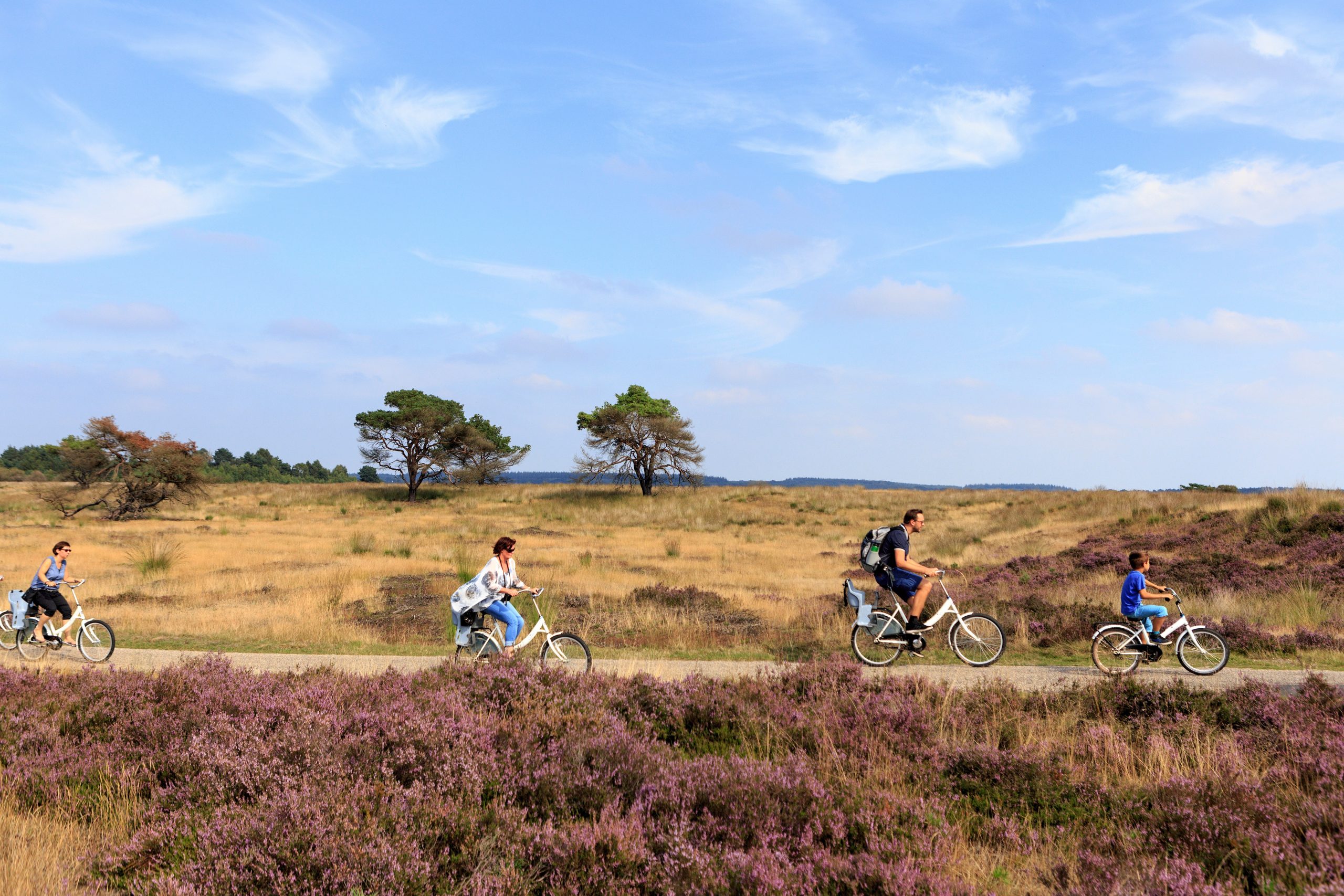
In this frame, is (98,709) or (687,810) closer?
(687,810)

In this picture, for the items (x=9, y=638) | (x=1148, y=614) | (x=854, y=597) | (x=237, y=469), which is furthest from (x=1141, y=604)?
(x=237, y=469)

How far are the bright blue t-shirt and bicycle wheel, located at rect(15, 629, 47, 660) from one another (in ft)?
56.5

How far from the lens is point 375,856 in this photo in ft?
13.4

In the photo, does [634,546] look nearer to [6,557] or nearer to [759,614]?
[759,614]

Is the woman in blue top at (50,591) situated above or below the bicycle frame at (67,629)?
above

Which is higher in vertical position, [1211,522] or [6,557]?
[1211,522]

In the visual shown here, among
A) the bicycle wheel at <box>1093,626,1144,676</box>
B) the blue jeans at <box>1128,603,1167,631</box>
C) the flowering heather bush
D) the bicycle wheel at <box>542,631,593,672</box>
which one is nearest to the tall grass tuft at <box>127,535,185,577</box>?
the flowering heather bush

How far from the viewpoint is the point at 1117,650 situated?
1075cm

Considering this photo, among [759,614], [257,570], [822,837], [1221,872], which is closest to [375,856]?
[822,837]

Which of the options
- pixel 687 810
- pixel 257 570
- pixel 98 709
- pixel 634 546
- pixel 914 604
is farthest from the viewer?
pixel 634 546

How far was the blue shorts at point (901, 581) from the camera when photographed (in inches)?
432

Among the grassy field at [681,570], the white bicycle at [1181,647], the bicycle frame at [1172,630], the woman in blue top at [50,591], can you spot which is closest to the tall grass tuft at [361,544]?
the grassy field at [681,570]

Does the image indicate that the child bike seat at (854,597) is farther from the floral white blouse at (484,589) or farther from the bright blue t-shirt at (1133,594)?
the floral white blouse at (484,589)

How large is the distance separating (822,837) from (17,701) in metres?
7.71
